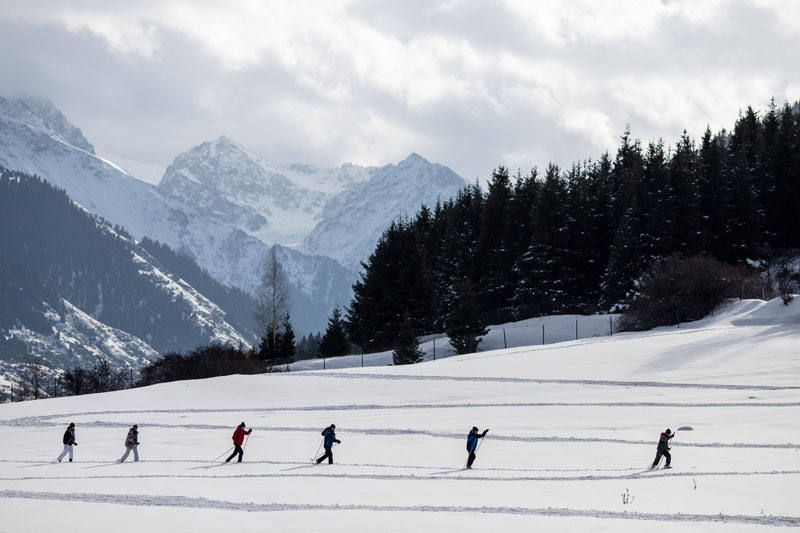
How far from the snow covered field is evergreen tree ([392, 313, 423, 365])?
6036 millimetres

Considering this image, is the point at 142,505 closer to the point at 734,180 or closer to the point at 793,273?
the point at 793,273

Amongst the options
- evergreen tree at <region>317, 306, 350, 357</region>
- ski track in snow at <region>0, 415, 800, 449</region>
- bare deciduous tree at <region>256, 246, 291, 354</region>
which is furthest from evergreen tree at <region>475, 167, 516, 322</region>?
ski track in snow at <region>0, 415, 800, 449</region>

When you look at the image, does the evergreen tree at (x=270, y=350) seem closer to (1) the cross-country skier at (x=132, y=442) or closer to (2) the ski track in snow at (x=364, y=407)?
(2) the ski track in snow at (x=364, y=407)

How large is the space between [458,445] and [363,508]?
412 inches

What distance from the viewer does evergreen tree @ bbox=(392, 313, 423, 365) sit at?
57625 millimetres

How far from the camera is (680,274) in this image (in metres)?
57.2

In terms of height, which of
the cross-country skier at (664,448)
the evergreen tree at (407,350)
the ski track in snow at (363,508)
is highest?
the evergreen tree at (407,350)

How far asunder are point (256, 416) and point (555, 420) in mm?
12890

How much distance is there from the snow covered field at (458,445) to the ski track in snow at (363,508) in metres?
0.07

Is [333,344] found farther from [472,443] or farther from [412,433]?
[472,443]

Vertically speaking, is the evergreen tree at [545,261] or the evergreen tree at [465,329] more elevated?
the evergreen tree at [545,261]

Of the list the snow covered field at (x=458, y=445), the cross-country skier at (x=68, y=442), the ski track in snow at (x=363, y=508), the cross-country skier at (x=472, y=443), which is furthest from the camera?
the cross-country skier at (x=68, y=442)

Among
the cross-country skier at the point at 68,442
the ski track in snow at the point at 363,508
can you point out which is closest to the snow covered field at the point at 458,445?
the ski track in snow at the point at 363,508

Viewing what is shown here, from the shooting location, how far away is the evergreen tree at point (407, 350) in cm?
5762
